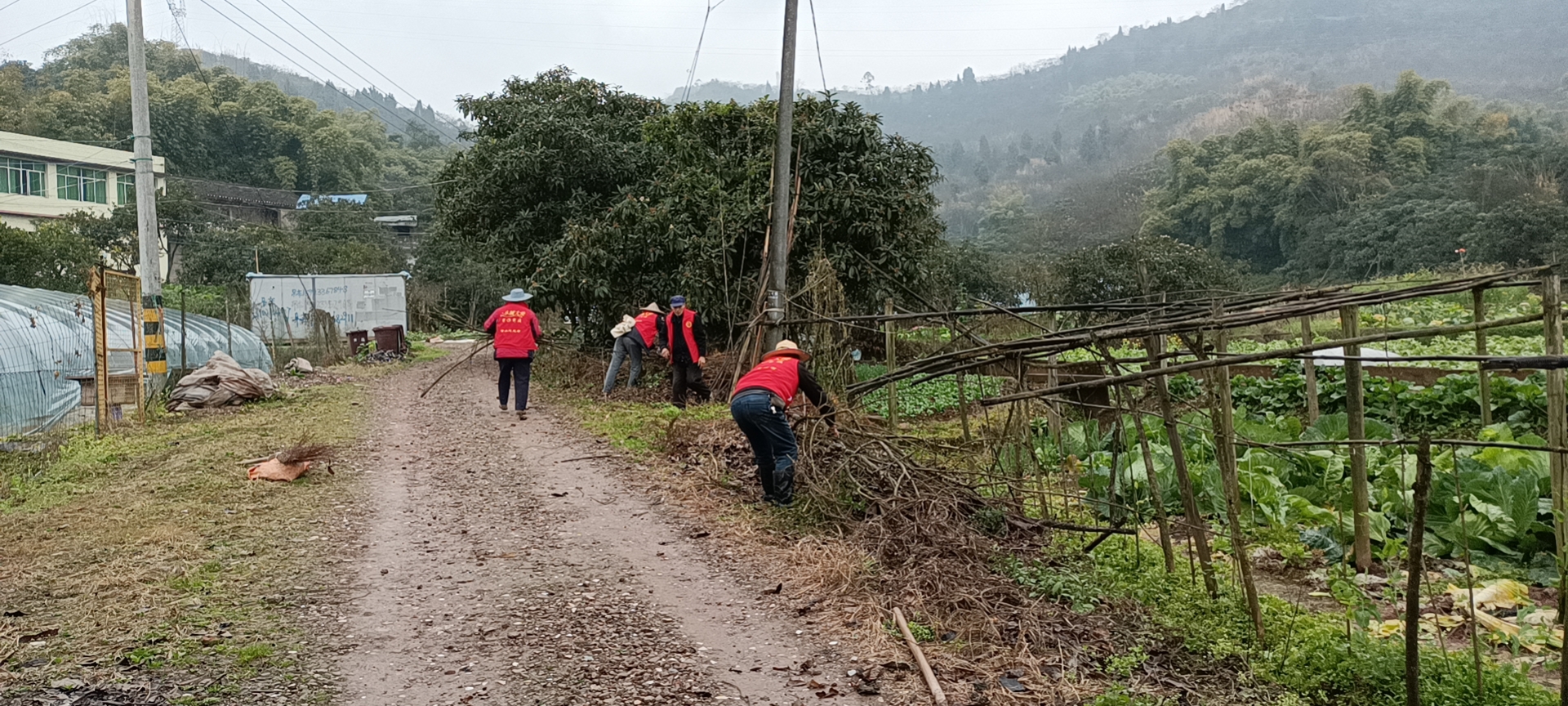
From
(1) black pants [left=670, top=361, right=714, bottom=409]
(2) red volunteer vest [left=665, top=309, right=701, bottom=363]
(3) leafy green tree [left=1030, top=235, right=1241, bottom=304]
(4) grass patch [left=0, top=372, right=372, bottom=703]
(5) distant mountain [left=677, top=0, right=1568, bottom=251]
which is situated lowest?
(4) grass patch [left=0, top=372, right=372, bottom=703]

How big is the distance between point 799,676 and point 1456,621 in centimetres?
359

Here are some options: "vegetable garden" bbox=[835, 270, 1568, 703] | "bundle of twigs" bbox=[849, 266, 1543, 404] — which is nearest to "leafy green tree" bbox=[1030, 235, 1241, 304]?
"vegetable garden" bbox=[835, 270, 1568, 703]

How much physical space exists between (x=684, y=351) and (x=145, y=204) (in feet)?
24.8

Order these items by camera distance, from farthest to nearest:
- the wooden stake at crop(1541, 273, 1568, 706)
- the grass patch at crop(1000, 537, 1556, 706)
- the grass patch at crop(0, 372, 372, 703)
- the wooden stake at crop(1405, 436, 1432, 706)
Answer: the wooden stake at crop(1541, 273, 1568, 706) < the grass patch at crop(0, 372, 372, 703) < the grass patch at crop(1000, 537, 1556, 706) < the wooden stake at crop(1405, 436, 1432, 706)

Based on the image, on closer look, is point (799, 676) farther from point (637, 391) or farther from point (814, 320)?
point (637, 391)

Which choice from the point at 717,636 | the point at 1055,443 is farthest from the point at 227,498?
the point at 1055,443

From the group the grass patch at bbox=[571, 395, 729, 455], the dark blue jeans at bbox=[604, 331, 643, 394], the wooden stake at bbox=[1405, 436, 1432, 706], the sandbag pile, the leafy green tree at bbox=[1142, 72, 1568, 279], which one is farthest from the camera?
the leafy green tree at bbox=[1142, 72, 1568, 279]

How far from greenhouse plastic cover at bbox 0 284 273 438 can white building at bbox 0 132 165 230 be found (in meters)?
26.0

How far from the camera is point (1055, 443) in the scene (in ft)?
29.9

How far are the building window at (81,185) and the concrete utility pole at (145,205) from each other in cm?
3405

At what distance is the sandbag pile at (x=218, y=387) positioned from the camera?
13562mm

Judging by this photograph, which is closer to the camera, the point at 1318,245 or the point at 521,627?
the point at 521,627

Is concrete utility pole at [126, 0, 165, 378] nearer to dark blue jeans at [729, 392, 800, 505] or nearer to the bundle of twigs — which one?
dark blue jeans at [729, 392, 800, 505]

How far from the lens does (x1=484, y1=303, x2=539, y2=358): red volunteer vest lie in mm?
12484
